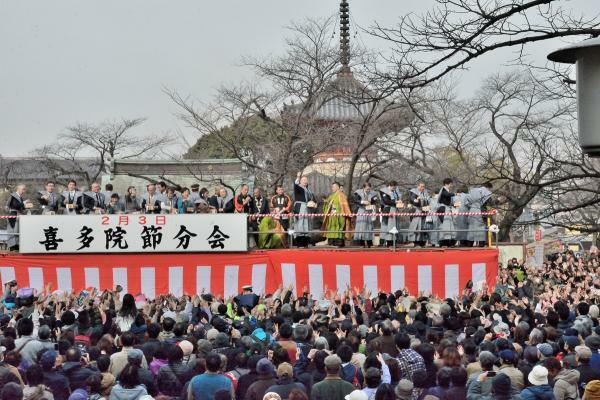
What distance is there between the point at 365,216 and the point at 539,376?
11485 mm

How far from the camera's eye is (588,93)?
3.63 meters

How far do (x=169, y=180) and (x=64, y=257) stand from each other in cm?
792

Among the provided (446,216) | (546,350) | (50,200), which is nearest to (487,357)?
(546,350)

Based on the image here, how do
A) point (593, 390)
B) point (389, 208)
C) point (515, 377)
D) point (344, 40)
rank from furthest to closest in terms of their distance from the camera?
point (344, 40)
point (389, 208)
point (515, 377)
point (593, 390)

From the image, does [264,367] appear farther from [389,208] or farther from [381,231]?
[389,208]

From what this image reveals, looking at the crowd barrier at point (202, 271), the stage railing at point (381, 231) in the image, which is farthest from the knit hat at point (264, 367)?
the crowd barrier at point (202, 271)

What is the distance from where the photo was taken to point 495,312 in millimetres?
11750

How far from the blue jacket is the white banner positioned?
11485 mm

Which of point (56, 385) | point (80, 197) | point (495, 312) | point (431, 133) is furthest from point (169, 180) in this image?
point (56, 385)

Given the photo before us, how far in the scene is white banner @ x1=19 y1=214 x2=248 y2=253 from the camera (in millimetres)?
18203

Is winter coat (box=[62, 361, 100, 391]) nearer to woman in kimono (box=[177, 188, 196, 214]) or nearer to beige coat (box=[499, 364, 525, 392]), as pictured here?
beige coat (box=[499, 364, 525, 392])

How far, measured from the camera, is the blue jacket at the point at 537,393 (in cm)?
709

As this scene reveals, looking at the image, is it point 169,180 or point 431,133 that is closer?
point 169,180

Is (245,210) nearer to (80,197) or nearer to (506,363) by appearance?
(80,197)
